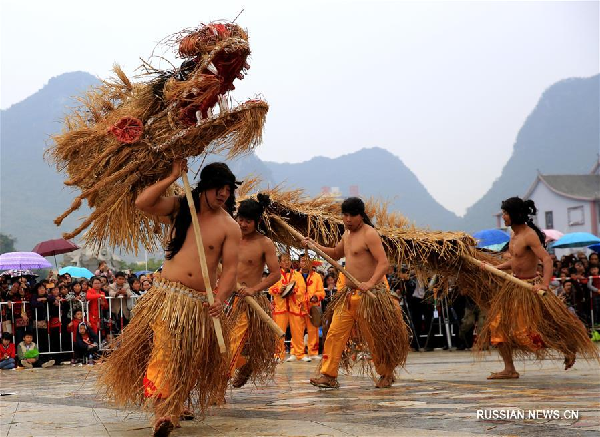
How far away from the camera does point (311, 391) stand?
7.10m

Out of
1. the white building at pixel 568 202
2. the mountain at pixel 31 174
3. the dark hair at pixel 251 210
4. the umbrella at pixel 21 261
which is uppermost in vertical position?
the mountain at pixel 31 174

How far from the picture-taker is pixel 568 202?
53.2m

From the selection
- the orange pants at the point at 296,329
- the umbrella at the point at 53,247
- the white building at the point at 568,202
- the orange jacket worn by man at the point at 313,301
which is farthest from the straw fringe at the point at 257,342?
the white building at the point at 568,202

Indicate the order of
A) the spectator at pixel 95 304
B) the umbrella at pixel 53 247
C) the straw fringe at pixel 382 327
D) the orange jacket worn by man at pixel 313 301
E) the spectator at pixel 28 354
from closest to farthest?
the straw fringe at pixel 382 327 → the spectator at pixel 28 354 → the orange jacket worn by man at pixel 313 301 → the spectator at pixel 95 304 → the umbrella at pixel 53 247

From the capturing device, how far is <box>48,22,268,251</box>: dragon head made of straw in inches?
200

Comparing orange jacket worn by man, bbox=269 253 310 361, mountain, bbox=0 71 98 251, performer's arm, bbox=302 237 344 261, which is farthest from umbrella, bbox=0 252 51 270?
mountain, bbox=0 71 98 251

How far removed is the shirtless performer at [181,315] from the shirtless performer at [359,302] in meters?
2.32

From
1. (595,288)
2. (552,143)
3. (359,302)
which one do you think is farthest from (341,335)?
(552,143)

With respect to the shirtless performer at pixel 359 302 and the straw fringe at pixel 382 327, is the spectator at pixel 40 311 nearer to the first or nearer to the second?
the shirtless performer at pixel 359 302

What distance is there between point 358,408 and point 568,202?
5021 cm

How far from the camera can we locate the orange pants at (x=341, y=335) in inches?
290

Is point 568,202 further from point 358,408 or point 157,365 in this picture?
point 157,365

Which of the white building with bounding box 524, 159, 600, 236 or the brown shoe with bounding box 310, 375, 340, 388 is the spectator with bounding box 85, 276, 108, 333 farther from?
the white building with bounding box 524, 159, 600, 236

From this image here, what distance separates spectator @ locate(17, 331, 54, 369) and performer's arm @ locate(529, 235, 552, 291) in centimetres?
727
